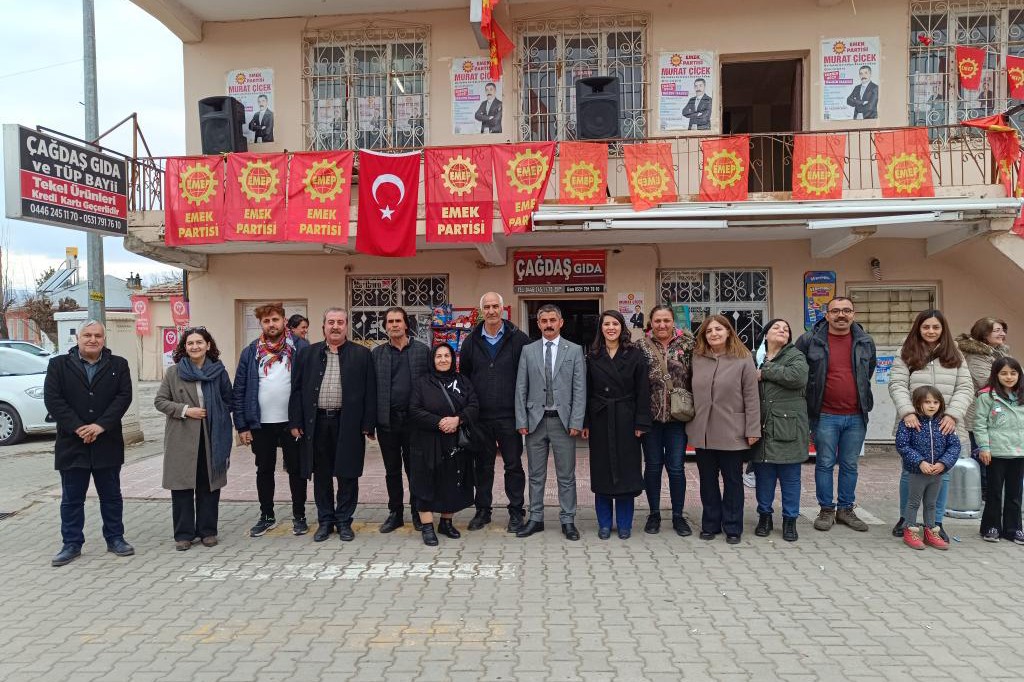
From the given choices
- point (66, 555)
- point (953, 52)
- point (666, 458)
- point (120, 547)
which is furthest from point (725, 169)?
point (66, 555)

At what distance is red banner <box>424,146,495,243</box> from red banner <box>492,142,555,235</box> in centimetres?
17

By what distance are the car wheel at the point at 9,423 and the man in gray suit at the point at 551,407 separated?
10784 millimetres

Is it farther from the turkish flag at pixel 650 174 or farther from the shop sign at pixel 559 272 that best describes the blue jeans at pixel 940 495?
the shop sign at pixel 559 272

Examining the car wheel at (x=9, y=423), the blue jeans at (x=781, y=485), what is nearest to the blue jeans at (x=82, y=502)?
the blue jeans at (x=781, y=485)

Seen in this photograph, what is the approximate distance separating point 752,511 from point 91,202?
8.57 meters

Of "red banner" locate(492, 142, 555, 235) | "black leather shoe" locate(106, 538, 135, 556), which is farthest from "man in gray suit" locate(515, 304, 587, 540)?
"black leather shoe" locate(106, 538, 135, 556)

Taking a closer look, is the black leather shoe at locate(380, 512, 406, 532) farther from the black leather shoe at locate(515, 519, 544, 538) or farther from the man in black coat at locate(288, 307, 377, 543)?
the black leather shoe at locate(515, 519, 544, 538)

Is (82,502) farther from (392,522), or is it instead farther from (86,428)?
(392,522)

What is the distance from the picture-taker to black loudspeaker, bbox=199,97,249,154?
31.9 ft

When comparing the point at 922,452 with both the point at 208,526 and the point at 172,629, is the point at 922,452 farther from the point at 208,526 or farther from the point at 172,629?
the point at 208,526

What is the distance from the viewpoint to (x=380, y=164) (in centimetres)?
849

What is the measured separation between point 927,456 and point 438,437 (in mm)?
3926

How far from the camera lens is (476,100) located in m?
9.87

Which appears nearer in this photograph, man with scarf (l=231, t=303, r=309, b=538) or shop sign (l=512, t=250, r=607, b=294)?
man with scarf (l=231, t=303, r=309, b=538)
